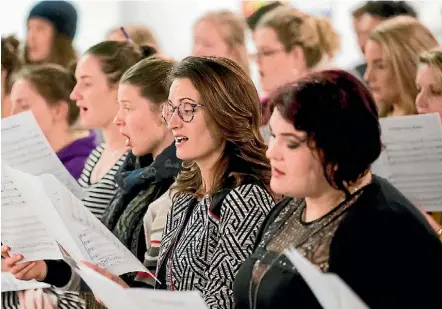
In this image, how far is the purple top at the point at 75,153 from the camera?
387cm

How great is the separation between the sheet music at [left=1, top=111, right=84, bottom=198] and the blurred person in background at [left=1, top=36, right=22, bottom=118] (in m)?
0.79

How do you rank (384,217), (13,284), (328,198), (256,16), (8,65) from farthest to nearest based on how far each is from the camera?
(256,16)
(8,65)
(13,284)
(328,198)
(384,217)

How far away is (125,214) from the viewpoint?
9.75 feet

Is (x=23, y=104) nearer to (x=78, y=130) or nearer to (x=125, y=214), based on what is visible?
(x=78, y=130)

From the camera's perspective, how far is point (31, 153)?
3.50 metres

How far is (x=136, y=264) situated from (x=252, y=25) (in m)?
2.40

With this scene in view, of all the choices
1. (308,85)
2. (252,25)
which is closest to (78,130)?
(252,25)

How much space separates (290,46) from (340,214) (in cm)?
211

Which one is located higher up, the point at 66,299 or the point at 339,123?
the point at 339,123

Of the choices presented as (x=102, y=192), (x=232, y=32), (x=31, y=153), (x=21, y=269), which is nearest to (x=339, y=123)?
(x=21, y=269)

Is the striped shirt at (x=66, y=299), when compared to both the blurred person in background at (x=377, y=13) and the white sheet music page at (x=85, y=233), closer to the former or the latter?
the white sheet music page at (x=85, y=233)

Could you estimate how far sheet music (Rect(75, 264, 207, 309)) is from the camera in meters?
1.87

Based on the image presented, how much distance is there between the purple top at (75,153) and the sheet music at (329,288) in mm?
2239

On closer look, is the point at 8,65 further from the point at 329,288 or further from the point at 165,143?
the point at 329,288
